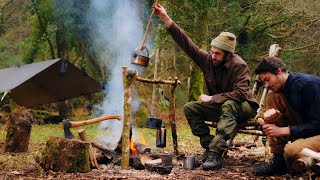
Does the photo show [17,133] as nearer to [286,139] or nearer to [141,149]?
[141,149]

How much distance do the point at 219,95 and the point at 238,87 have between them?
0.71 ft

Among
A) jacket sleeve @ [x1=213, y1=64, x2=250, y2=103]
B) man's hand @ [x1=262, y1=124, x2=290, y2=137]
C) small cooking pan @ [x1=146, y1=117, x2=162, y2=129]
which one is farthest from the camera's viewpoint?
small cooking pan @ [x1=146, y1=117, x2=162, y2=129]

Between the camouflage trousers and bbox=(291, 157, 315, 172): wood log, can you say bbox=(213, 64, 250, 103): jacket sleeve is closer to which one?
the camouflage trousers

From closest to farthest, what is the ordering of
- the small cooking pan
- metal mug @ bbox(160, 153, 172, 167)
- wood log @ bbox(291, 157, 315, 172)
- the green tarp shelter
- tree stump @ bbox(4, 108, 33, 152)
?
1. wood log @ bbox(291, 157, 315, 172)
2. metal mug @ bbox(160, 153, 172, 167)
3. the small cooking pan
4. tree stump @ bbox(4, 108, 33, 152)
5. the green tarp shelter

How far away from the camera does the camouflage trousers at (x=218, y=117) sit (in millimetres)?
4141

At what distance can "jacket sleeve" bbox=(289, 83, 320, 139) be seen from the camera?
317 centimetres

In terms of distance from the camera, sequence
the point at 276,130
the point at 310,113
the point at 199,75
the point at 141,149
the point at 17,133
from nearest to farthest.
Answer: the point at 310,113 < the point at 276,130 < the point at 141,149 < the point at 17,133 < the point at 199,75

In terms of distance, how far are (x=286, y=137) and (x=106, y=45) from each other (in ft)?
29.7

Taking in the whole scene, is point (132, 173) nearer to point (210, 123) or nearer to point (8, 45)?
point (210, 123)

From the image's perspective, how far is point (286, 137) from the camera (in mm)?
3564

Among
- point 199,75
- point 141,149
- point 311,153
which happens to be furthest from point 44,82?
point 199,75

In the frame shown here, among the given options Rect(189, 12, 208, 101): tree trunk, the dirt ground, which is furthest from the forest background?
the dirt ground

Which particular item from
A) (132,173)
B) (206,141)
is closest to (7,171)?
(132,173)

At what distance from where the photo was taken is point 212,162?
412 centimetres
